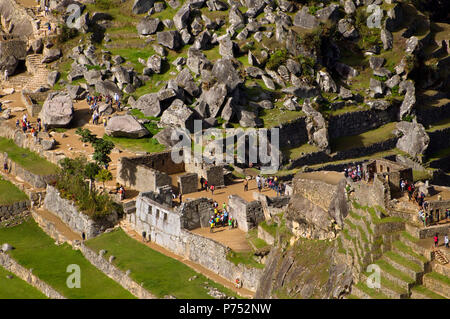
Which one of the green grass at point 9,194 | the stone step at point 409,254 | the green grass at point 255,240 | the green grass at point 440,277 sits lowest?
the green grass at point 9,194

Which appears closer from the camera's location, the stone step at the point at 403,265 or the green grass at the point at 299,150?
the stone step at the point at 403,265

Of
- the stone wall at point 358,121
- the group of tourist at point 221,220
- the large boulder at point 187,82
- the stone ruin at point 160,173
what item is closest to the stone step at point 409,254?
the group of tourist at point 221,220

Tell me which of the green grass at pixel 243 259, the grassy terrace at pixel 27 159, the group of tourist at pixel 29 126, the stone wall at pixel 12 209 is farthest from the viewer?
the group of tourist at pixel 29 126

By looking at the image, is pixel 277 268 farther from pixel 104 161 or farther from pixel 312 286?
pixel 104 161

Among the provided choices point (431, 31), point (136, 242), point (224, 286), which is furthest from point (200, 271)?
point (431, 31)

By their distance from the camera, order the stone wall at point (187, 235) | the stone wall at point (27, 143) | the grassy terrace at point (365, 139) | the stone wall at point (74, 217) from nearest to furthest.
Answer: the stone wall at point (187, 235)
the stone wall at point (74, 217)
the stone wall at point (27, 143)
the grassy terrace at point (365, 139)

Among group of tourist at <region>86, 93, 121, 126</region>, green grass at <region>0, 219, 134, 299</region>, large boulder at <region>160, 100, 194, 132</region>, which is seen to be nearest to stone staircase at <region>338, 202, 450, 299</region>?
green grass at <region>0, 219, 134, 299</region>

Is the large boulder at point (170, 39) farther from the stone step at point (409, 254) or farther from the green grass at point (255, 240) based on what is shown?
the stone step at point (409, 254)
